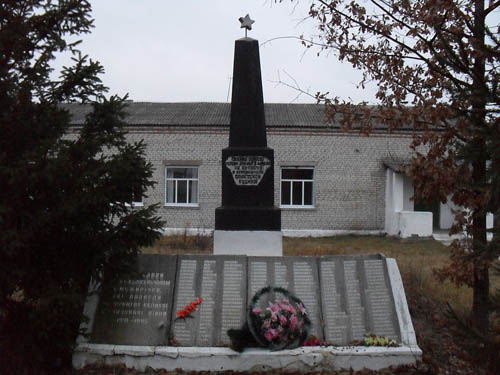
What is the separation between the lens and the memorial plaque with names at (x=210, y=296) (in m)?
4.86

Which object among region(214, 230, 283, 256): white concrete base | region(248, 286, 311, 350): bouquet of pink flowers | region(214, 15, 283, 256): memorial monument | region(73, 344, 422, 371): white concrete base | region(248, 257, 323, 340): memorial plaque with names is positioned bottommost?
region(73, 344, 422, 371): white concrete base

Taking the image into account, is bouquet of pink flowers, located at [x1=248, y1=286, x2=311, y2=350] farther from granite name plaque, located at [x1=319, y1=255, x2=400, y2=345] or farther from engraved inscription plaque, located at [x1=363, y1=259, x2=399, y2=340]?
engraved inscription plaque, located at [x1=363, y1=259, x2=399, y2=340]

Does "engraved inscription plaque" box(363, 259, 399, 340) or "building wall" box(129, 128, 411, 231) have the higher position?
"building wall" box(129, 128, 411, 231)

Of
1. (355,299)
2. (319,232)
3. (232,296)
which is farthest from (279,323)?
(319,232)

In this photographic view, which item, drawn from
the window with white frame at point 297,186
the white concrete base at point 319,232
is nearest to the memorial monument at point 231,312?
the white concrete base at point 319,232

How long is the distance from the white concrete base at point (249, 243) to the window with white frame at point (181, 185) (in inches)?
495

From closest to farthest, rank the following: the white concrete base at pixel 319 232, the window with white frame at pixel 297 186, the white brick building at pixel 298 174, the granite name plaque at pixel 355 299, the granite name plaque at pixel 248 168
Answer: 1. the granite name plaque at pixel 355 299
2. the granite name plaque at pixel 248 168
3. the white concrete base at pixel 319 232
4. the white brick building at pixel 298 174
5. the window with white frame at pixel 297 186

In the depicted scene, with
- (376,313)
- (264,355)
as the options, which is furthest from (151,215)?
(376,313)

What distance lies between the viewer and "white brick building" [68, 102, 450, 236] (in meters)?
18.7

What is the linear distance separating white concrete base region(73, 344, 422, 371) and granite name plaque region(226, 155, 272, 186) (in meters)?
2.41

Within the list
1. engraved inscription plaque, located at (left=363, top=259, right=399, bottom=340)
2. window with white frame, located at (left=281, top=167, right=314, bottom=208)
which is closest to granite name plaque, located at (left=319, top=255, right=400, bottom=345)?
engraved inscription plaque, located at (left=363, top=259, right=399, bottom=340)

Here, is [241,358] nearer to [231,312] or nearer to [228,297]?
[231,312]

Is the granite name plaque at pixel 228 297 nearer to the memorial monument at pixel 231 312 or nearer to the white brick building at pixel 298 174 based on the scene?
the memorial monument at pixel 231 312

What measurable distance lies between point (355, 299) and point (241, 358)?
1.26 metres
